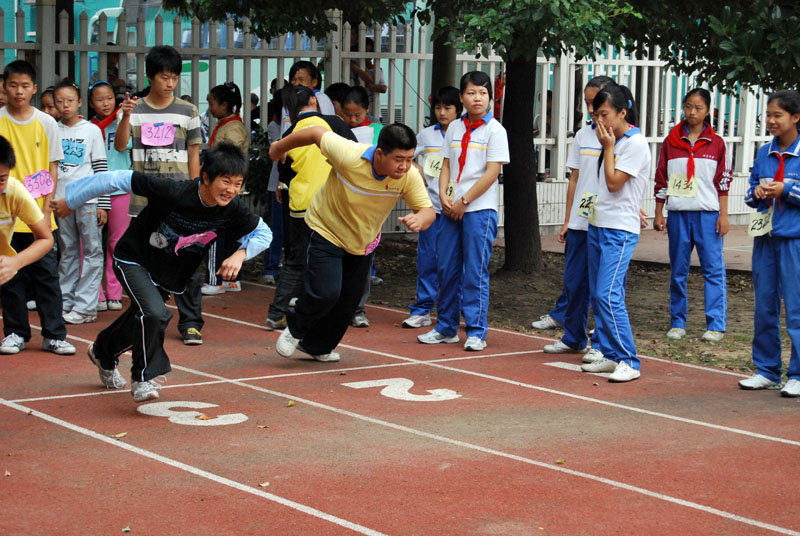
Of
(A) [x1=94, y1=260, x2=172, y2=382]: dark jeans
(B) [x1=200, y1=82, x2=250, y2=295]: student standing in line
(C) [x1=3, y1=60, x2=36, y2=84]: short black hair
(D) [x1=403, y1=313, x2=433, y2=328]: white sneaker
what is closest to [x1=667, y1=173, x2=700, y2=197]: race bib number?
(D) [x1=403, y1=313, x2=433, y2=328]: white sneaker

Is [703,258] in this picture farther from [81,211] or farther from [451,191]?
[81,211]

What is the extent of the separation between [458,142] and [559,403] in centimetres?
254

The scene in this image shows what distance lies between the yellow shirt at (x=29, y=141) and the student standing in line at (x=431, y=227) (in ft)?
10.2

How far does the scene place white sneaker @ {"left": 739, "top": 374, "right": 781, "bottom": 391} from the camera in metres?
7.59

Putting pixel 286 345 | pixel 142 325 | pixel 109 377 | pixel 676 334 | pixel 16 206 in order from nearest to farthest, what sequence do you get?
pixel 16 206
pixel 142 325
pixel 109 377
pixel 286 345
pixel 676 334

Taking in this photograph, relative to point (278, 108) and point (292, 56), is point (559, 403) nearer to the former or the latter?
point (278, 108)

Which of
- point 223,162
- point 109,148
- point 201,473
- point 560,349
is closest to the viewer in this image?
point 201,473

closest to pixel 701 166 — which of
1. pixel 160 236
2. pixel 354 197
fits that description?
pixel 354 197

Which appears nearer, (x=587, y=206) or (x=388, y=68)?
(x=587, y=206)

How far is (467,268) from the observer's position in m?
8.68

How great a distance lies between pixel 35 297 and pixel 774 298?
205 inches

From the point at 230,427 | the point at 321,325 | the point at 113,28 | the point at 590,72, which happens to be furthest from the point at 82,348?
the point at 590,72

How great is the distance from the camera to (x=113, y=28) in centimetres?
1312

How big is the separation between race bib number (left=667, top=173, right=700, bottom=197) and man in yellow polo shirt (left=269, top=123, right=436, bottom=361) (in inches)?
110
